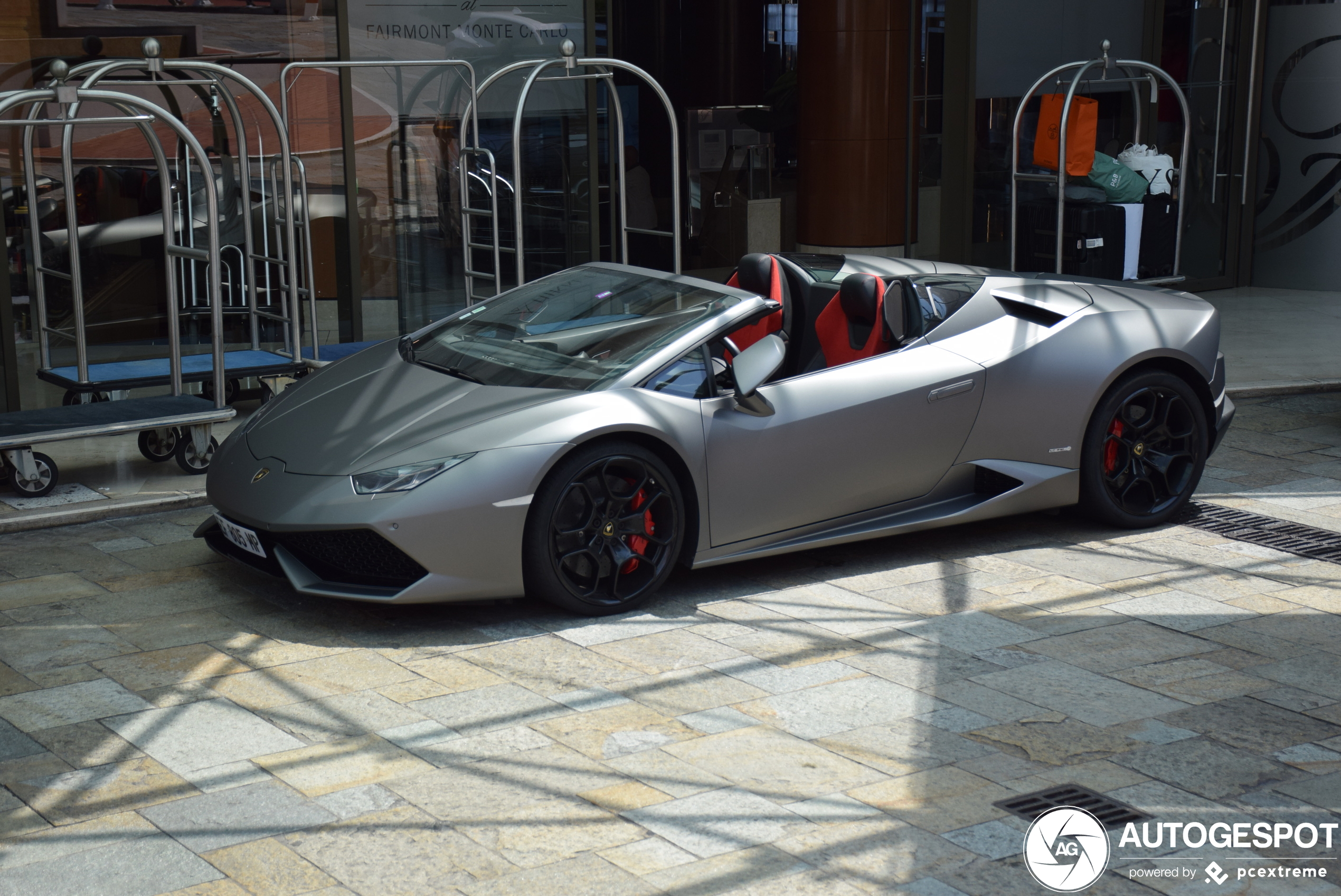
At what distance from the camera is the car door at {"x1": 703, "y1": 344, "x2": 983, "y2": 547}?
5.92m

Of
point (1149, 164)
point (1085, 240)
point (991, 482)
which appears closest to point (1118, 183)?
point (1085, 240)

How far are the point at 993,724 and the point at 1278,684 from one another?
112 cm

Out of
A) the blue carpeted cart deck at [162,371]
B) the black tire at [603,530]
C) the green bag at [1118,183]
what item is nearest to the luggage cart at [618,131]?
the blue carpeted cart deck at [162,371]

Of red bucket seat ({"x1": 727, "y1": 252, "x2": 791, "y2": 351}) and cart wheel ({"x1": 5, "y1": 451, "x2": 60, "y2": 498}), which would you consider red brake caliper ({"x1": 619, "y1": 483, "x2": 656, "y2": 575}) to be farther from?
cart wheel ({"x1": 5, "y1": 451, "x2": 60, "y2": 498})

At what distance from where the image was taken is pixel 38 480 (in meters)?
7.36

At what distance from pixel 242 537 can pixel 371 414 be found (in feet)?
2.22

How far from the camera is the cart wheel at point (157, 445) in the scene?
8.09 metres

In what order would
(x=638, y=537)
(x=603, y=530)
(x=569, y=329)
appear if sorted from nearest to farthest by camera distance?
(x=603, y=530), (x=638, y=537), (x=569, y=329)

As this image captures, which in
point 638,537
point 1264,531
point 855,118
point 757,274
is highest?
point 855,118

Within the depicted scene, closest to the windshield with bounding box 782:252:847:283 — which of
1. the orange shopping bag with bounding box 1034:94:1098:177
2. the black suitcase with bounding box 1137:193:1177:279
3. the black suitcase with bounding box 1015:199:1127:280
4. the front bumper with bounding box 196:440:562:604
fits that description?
the front bumper with bounding box 196:440:562:604

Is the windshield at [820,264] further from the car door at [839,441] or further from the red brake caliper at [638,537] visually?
the red brake caliper at [638,537]

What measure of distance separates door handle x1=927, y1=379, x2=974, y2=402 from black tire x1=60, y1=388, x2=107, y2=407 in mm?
4836

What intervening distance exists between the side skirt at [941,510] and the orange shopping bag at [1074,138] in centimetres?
598

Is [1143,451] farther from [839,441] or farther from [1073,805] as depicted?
[1073,805]
